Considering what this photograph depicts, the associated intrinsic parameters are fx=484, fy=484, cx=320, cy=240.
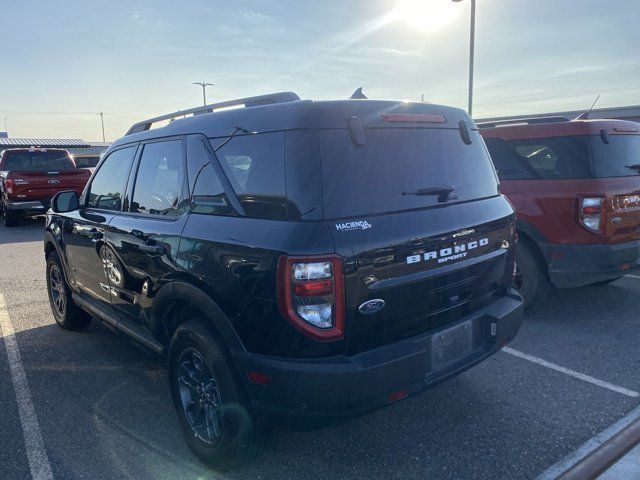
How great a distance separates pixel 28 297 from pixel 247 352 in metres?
4.98

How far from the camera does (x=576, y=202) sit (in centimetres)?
439

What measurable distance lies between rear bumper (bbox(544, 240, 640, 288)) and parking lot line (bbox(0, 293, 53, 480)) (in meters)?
4.31

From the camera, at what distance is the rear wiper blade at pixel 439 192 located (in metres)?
2.56

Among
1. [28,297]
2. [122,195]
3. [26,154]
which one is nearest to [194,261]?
[122,195]

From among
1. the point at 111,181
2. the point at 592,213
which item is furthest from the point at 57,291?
the point at 592,213

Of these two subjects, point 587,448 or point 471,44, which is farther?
point 471,44

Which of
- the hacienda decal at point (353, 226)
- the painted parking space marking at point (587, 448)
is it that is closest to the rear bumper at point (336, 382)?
the hacienda decal at point (353, 226)

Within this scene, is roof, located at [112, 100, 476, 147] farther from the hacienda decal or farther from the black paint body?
the hacienda decal

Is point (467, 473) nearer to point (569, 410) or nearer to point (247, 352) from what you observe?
point (569, 410)

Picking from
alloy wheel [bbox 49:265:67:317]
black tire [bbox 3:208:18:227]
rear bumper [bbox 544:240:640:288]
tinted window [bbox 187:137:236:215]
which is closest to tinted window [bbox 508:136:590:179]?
rear bumper [bbox 544:240:640:288]

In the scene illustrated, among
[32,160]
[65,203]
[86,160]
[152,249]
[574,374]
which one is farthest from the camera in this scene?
[86,160]

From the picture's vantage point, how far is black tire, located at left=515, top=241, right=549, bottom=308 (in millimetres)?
4784

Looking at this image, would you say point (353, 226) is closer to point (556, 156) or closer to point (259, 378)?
point (259, 378)

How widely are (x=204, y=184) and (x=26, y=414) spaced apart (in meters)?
2.08
